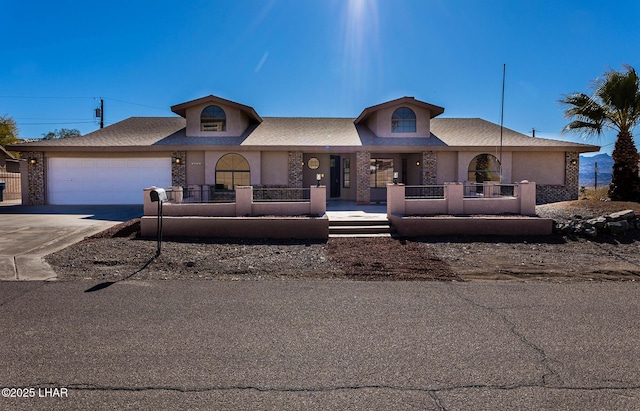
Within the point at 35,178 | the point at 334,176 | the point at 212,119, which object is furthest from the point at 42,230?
the point at 334,176

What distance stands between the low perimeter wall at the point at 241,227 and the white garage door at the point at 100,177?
889cm

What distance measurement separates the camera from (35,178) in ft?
62.8

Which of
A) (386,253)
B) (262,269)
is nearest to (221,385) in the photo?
(262,269)

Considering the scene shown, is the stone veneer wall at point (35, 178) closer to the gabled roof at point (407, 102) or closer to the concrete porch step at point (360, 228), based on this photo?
the concrete porch step at point (360, 228)

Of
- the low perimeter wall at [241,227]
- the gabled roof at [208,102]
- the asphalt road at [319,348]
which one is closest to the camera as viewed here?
the asphalt road at [319,348]

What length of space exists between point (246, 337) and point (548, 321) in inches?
140

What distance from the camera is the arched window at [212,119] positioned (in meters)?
20.2

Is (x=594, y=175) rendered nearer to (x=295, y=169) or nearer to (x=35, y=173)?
(x=295, y=169)

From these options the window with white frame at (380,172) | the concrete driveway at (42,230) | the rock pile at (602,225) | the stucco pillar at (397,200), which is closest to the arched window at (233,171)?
the concrete driveway at (42,230)

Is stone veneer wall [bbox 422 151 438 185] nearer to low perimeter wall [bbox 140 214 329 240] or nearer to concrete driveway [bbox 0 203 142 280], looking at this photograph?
low perimeter wall [bbox 140 214 329 240]

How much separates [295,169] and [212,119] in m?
4.95

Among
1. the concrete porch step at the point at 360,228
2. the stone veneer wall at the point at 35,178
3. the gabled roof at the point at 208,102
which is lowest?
the concrete porch step at the point at 360,228

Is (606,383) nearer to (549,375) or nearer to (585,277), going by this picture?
(549,375)

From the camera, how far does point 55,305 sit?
5.47 meters
